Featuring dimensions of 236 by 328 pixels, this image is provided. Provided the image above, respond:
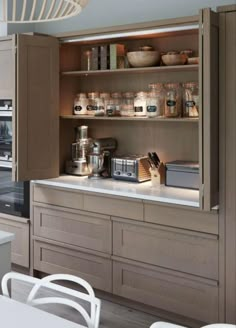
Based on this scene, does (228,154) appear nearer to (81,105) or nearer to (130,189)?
(130,189)

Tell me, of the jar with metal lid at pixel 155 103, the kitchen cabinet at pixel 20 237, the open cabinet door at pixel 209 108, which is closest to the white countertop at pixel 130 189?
the open cabinet door at pixel 209 108

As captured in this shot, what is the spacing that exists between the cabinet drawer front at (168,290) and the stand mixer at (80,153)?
0.88 meters

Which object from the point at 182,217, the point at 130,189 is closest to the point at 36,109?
the point at 130,189

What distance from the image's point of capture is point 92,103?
374 cm

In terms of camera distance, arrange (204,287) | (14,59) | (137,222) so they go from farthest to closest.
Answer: (14,59)
(137,222)
(204,287)

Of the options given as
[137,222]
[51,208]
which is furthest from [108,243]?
[51,208]

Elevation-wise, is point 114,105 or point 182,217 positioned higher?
point 114,105

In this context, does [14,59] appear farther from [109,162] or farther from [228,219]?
[228,219]

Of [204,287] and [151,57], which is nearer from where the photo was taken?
[204,287]

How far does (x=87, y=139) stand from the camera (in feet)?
12.5

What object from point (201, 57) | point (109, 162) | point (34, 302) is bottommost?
point (34, 302)

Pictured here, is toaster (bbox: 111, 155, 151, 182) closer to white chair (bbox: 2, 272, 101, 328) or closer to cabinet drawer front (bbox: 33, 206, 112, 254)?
cabinet drawer front (bbox: 33, 206, 112, 254)

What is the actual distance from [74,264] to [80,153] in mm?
899

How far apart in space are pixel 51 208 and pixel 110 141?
0.70 metres
